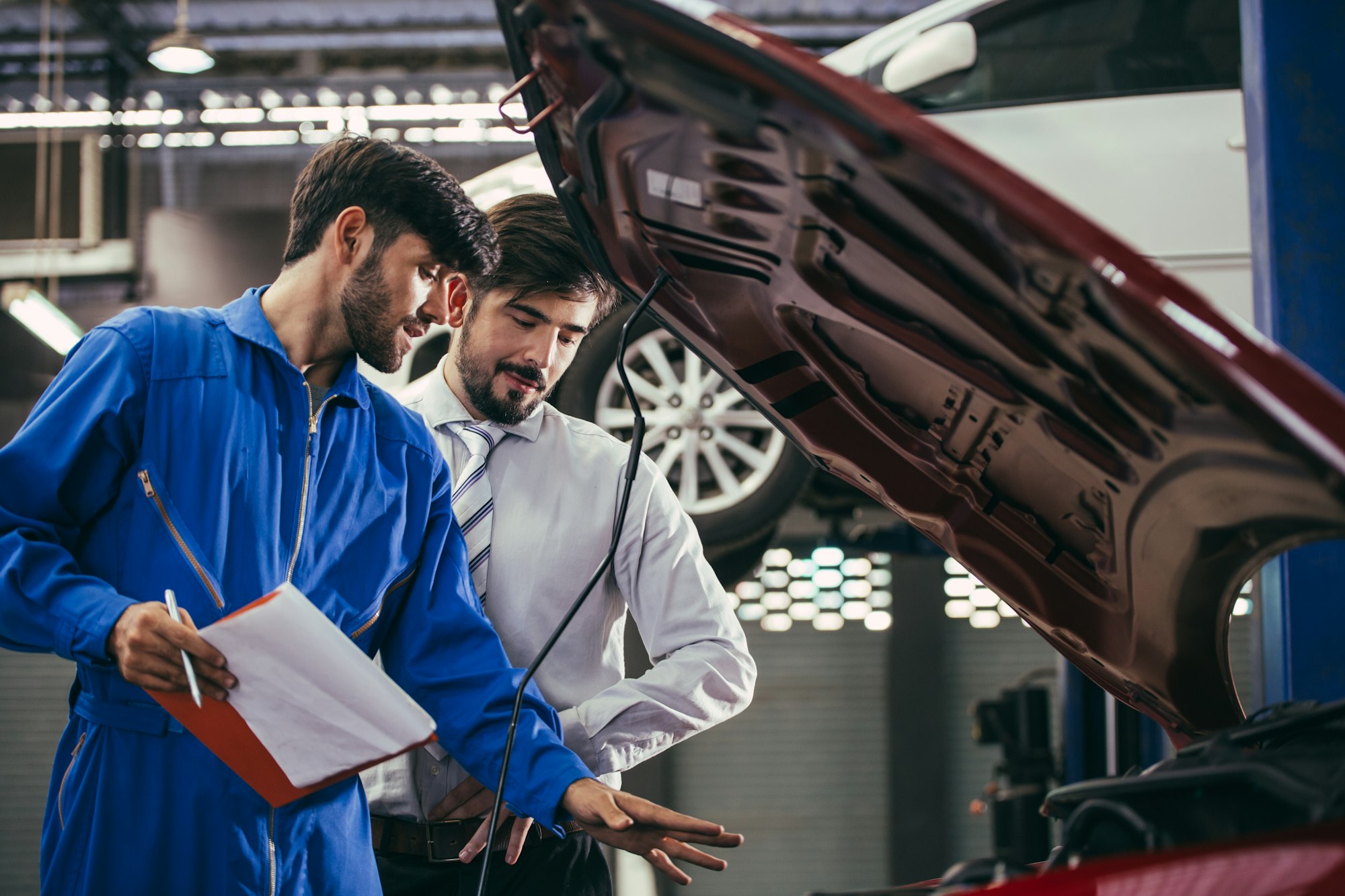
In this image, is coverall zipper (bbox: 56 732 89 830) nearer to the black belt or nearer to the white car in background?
the black belt

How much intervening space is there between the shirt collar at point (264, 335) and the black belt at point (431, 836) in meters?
0.68

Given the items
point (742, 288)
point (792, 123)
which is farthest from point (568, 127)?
point (792, 123)

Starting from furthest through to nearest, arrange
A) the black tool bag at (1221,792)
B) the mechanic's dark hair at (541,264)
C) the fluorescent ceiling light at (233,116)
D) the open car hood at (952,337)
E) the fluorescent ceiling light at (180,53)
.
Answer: the fluorescent ceiling light at (233,116)
the fluorescent ceiling light at (180,53)
the mechanic's dark hair at (541,264)
the black tool bag at (1221,792)
the open car hood at (952,337)

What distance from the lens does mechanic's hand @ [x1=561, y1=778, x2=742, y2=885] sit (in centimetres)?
125

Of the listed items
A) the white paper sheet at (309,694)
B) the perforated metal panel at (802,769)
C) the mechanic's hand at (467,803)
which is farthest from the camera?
the perforated metal panel at (802,769)

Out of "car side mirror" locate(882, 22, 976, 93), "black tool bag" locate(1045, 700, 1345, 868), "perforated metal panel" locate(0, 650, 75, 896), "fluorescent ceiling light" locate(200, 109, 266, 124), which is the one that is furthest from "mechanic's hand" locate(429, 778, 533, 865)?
"fluorescent ceiling light" locate(200, 109, 266, 124)

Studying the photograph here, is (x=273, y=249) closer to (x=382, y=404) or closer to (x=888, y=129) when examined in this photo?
(x=382, y=404)

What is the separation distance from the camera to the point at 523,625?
176 centimetres

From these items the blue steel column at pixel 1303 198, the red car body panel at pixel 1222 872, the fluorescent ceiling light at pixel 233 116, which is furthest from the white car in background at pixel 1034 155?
the fluorescent ceiling light at pixel 233 116

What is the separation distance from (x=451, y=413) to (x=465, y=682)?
21.4 inches

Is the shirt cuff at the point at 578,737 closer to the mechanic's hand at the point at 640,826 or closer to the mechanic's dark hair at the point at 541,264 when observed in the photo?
the mechanic's hand at the point at 640,826

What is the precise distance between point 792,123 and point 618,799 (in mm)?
849

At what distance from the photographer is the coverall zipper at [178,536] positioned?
1.28 m

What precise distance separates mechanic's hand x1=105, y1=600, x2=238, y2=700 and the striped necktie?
0.64 m
